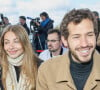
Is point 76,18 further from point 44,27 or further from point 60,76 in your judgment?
point 44,27

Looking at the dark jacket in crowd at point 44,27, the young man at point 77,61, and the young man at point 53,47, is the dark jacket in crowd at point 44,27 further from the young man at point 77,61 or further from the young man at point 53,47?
the young man at point 77,61

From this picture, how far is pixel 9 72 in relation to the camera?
12.1 feet

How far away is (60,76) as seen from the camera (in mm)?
2484

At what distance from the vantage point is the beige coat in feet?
7.72

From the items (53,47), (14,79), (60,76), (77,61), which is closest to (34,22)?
(53,47)

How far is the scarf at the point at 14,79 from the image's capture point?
3.62 metres

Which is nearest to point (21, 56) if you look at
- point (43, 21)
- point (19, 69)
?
point (19, 69)

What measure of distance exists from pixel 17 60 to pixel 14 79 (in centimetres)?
26

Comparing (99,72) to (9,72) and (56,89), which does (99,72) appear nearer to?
(56,89)

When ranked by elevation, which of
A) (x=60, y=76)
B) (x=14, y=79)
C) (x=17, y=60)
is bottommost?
(x=14, y=79)

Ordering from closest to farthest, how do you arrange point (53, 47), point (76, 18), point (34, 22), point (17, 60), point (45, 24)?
1. point (76, 18)
2. point (17, 60)
3. point (53, 47)
4. point (45, 24)
5. point (34, 22)

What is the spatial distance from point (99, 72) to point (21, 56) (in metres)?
1.44

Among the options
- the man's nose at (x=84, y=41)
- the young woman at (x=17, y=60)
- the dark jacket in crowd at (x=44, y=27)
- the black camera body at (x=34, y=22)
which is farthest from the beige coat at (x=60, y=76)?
the black camera body at (x=34, y=22)

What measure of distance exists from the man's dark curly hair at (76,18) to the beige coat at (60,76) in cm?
22
